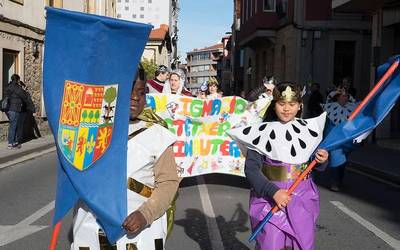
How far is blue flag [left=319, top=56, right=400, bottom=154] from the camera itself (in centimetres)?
327

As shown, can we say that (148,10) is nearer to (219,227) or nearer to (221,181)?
(221,181)

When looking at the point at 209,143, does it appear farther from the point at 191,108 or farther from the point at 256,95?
the point at 256,95

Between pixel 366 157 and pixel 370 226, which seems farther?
pixel 366 157

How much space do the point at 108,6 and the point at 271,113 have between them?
35726 mm

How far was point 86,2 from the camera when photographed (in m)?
27.2

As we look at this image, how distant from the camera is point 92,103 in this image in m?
2.38

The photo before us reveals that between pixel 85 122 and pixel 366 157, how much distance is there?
40.5 feet

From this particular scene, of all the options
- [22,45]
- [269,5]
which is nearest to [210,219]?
[22,45]

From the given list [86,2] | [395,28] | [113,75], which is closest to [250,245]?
[113,75]

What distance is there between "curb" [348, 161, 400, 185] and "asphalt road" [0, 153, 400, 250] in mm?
483

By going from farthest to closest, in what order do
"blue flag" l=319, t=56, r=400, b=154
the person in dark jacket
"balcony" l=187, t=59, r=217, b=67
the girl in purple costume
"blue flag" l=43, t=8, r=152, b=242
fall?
"balcony" l=187, t=59, r=217, b=67 < the person in dark jacket < the girl in purple costume < "blue flag" l=319, t=56, r=400, b=154 < "blue flag" l=43, t=8, r=152, b=242

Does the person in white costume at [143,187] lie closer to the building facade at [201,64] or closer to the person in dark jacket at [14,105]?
the person in dark jacket at [14,105]

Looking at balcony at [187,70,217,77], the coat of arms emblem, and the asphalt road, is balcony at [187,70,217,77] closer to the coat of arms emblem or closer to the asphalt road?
the asphalt road

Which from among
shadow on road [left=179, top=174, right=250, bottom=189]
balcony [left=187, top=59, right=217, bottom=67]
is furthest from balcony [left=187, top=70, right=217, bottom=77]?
shadow on road [left=179, top=174, right=250, bottom=189]
